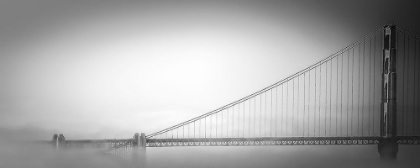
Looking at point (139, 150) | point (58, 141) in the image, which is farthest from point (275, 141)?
point (58, 141)

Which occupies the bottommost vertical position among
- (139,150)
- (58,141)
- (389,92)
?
(139,150)

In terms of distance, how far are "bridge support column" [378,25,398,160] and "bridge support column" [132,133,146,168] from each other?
10.2 ft

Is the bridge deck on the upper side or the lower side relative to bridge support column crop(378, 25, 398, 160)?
lower

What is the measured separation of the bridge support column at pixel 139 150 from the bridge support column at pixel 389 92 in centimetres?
311

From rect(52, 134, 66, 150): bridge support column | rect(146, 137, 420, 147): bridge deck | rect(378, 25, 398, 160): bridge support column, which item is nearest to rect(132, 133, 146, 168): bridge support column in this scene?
rect(146, 137, 420, 147): bridge deck

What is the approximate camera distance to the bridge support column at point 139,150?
773cm

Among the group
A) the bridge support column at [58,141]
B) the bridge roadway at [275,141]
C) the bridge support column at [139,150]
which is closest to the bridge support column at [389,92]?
the bridge roadway at [275,141]

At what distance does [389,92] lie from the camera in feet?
28.7

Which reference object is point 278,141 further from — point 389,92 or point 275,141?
point 389,92

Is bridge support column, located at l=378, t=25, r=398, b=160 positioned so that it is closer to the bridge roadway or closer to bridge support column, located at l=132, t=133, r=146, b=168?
the bridge roadway

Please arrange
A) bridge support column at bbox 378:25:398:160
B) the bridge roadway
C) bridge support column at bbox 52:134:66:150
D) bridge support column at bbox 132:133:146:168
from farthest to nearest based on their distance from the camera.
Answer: bridge support column at bbox 378:25:398:160 → the bridge roadway → bridge support column at bbox 132:133:146:168 → bridge support column at bbox 52:134:66:150

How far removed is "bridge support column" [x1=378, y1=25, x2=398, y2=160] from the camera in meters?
8.70

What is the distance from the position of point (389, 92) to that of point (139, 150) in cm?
342

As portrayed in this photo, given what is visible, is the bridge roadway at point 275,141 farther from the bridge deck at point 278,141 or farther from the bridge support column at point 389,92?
the bridge support column at point 389,92
